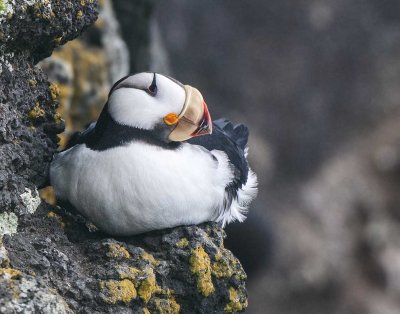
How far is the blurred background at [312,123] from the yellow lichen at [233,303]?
5.19 meters

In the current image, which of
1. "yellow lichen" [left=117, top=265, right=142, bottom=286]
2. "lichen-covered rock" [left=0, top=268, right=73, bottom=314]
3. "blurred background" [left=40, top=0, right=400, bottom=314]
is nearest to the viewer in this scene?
"lichen-covered rock" [left=0, top=268, right=73, bottom=314]

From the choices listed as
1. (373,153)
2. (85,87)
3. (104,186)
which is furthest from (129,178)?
(373,153)

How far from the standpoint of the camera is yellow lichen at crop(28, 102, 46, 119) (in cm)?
390

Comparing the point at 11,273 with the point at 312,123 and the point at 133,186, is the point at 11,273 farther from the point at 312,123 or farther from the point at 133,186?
the point at 312,123

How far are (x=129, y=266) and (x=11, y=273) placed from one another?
0.64m

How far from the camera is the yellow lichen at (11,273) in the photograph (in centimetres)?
311

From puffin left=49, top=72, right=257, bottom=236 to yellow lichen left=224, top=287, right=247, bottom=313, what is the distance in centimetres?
33

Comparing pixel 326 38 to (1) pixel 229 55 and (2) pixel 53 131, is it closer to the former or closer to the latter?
(1) pixel 229 55

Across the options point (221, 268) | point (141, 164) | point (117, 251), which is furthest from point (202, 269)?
point (141, 164)

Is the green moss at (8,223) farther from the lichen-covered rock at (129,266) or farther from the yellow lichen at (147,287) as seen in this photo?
the yellow lichen at (147,287)

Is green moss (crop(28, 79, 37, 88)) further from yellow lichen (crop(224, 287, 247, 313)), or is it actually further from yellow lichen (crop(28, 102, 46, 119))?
yellow lichen (crop(224, 287, 247, 313))

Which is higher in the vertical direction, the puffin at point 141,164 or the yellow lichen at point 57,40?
the yellow lichen at point 57,40

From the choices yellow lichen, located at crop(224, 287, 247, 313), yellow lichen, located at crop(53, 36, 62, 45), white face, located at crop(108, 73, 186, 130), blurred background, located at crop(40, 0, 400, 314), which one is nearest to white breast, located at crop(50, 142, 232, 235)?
white face, located at crop(108, 73, 186, 130)

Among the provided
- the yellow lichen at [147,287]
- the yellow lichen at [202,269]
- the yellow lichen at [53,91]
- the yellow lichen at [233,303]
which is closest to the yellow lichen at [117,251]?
the yellow lichen at [147,287]
